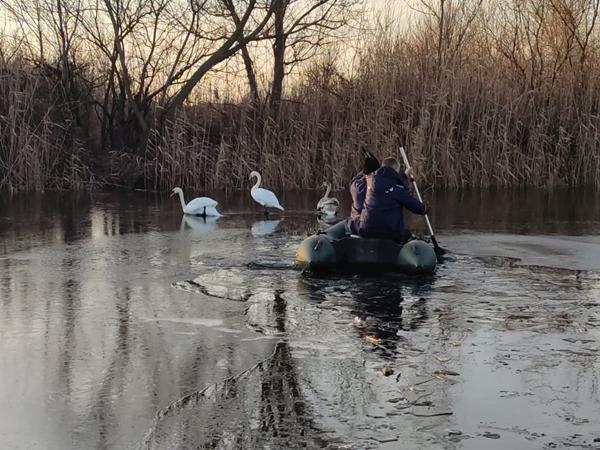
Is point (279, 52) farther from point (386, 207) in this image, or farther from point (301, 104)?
point (386, 207)

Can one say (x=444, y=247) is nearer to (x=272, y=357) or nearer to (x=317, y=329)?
(x=317, y=329)

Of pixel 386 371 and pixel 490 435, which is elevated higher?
pixel 386 371

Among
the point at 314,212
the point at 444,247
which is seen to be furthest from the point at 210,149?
the point at 444,247

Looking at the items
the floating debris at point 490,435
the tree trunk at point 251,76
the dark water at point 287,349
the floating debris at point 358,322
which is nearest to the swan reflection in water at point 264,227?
the dark water at point 287,349

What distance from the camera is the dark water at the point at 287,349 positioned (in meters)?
4.68

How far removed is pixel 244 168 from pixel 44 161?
4.93 meters

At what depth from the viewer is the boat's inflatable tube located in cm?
911

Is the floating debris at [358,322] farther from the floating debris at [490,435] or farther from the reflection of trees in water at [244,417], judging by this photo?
the floating debris at [490,435]

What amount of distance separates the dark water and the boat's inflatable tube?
0.27 m

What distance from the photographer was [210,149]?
21594mm

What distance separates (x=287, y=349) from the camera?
6211 mm

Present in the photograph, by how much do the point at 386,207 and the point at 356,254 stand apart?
0.62m

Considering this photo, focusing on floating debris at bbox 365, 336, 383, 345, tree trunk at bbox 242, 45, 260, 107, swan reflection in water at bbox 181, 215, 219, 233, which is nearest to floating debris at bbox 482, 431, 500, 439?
floating debris at bbox 365, 336, 383, 345

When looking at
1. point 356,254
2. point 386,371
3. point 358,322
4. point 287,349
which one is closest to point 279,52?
point 356,254
